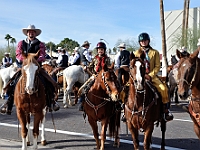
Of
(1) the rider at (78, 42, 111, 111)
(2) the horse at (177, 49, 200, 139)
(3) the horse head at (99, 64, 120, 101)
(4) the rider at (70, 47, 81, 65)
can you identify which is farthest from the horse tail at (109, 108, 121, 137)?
(4) the rider at (70, 47, 81, 65)

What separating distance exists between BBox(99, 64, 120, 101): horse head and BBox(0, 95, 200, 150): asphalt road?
5.58ft

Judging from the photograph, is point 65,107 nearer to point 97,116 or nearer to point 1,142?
point 1,142

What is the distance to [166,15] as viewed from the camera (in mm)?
26188

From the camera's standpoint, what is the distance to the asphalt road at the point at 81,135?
740 cm

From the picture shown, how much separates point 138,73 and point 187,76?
89 cm

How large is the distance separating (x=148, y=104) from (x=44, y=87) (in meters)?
2.62

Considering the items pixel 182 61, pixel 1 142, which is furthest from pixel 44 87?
pixel 182 61

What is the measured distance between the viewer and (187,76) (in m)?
4.91

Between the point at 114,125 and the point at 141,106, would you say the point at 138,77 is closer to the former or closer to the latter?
the point at 141,106

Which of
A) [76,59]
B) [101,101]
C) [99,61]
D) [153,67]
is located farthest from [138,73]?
[76,59]

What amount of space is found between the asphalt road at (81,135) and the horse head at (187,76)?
275 centimetres

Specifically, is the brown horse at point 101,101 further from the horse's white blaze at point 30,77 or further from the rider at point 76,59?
the rider at point 76,59

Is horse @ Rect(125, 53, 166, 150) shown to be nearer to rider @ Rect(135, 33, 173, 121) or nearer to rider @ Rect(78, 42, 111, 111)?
rider @ Rect(135, 33, 173, 121)

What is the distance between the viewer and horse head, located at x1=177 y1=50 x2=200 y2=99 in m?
4.87
